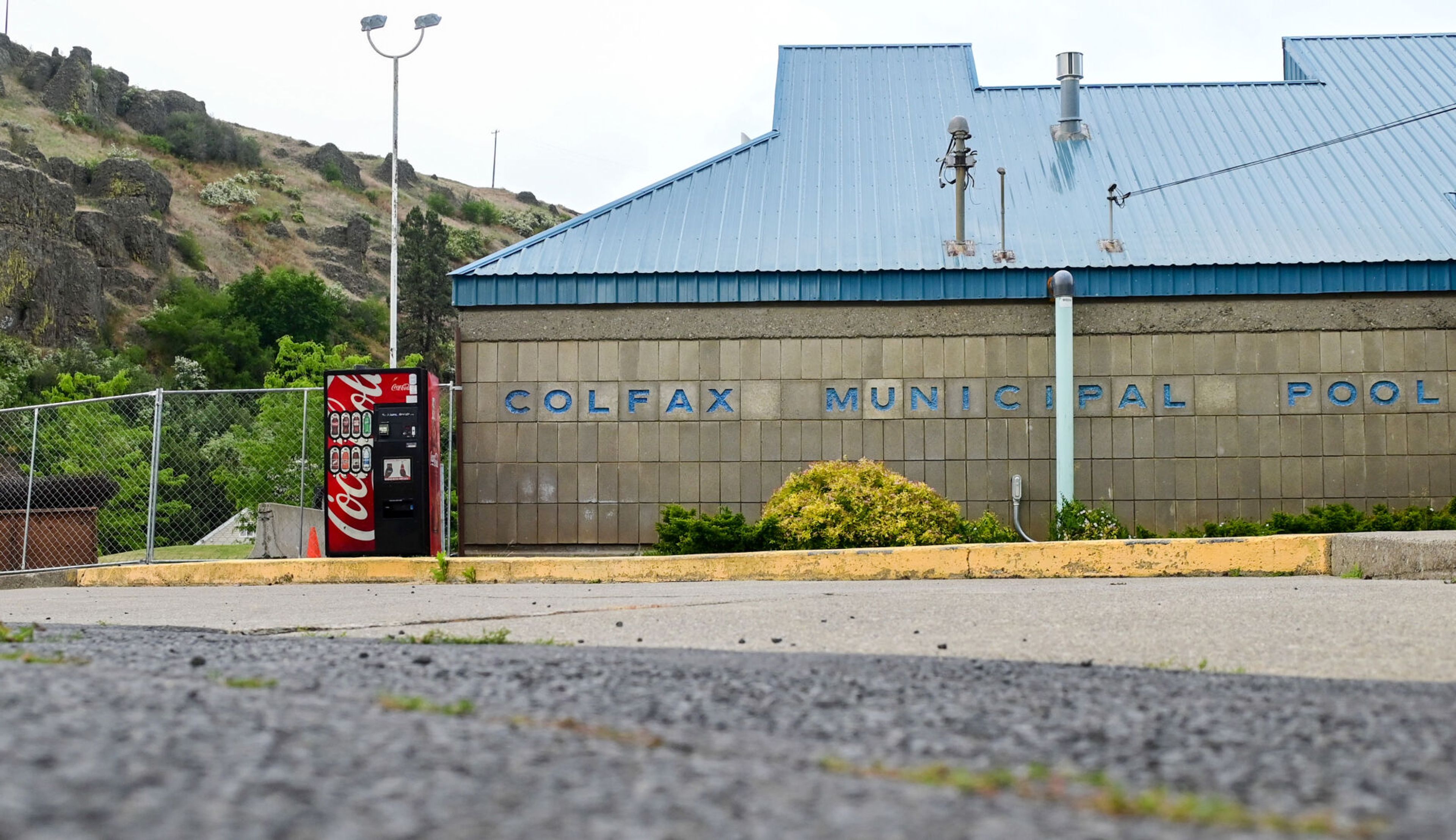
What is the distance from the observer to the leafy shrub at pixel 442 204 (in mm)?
107500

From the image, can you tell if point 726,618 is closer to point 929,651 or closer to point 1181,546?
point 929,651

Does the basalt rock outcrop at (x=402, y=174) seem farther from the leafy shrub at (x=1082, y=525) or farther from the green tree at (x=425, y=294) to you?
the leafy shrub at (x=1082, y=525)

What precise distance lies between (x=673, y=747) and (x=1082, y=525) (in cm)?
1265

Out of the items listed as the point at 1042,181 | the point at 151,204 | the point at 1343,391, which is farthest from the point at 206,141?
the point at 1343,391

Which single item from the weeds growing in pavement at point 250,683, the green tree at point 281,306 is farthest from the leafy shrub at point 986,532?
the green tree at point 281,306

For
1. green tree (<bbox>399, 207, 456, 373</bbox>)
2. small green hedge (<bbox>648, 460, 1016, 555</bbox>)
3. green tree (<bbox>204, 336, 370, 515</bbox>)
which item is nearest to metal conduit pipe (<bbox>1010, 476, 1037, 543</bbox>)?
small green hedge (<bbox>648, 460, 1016, 555</bbox>)

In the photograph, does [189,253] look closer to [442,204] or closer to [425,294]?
[425,294]

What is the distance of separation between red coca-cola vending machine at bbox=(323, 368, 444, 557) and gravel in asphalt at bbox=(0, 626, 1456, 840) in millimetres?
9529

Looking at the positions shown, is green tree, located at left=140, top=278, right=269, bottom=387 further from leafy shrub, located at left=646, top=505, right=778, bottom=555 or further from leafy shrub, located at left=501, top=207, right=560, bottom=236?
leafy shrub, located at left=646, top=505, right=778, bottom=555

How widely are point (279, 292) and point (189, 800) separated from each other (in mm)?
76959

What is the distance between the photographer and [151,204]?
80438 mm

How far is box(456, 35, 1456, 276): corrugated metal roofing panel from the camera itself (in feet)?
56.0

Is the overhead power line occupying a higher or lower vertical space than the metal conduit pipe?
higher

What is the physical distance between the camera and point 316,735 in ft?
10.6
